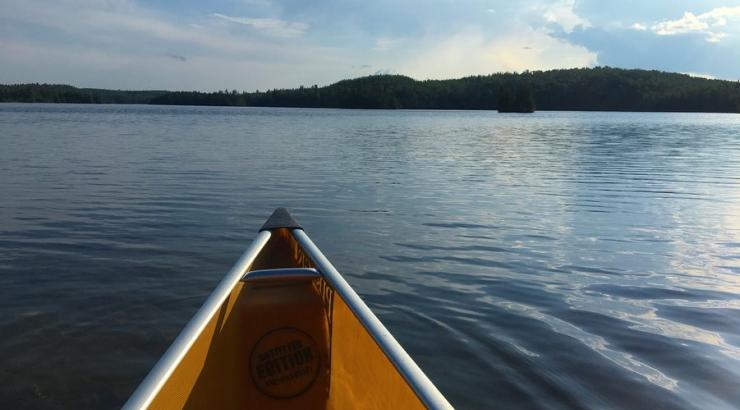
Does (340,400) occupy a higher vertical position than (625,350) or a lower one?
higher

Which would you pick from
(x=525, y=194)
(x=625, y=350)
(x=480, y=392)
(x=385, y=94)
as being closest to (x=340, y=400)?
(x=480, y=392)

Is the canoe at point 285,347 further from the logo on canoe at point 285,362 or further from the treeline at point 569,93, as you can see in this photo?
the treeline at point 569,93

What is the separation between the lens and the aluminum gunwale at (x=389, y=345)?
7.75 feet

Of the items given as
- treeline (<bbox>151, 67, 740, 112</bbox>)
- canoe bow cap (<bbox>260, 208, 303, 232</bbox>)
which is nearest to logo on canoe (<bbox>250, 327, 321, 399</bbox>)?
canoe bow cap (<bbox>260, 208, 303, 232</bbox>)

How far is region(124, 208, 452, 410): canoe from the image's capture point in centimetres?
335

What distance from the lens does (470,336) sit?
19.6 ft

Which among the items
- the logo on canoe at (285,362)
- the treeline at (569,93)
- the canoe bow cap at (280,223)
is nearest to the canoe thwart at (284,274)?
the logo on canoe at (285,362)

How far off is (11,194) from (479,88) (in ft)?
602

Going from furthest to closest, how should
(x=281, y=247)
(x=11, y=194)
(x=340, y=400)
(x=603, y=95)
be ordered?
1. (x=603, y=95)
2. (x=11, y=194)
3. (x=281, y=247)
4. (x=340, y=400)

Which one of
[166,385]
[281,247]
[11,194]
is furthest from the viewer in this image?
[11,194]

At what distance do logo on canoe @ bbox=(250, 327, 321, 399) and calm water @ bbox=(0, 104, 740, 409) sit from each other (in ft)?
4.61

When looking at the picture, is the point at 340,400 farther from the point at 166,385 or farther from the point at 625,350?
the point at 625,350

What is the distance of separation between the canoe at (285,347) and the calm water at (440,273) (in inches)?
50.8

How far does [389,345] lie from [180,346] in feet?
3.62
